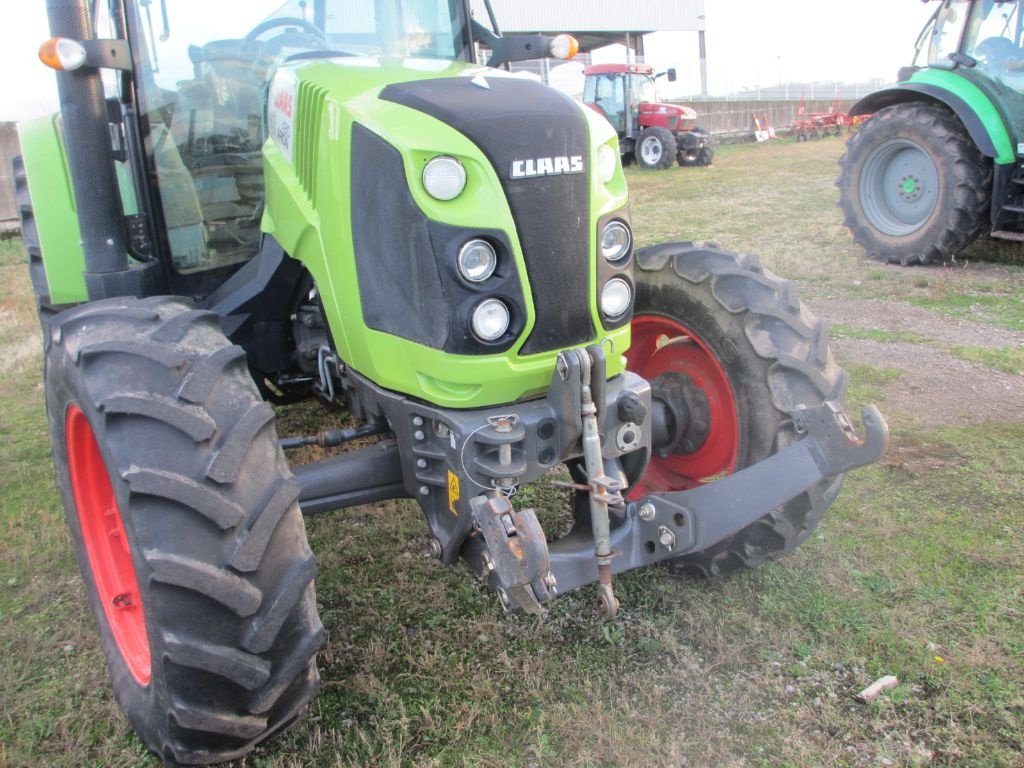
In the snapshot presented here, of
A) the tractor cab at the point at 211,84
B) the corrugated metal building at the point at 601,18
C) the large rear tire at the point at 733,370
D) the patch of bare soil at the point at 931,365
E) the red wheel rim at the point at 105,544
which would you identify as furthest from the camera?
the corrugated metal building at the point at 601,18

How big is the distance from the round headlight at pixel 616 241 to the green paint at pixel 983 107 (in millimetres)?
5958

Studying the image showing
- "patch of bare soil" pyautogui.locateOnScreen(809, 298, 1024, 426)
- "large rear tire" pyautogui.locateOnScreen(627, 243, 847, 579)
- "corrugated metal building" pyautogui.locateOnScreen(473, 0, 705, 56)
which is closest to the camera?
"large rear tire" pyautogui.locateOnScreen(627, 243, 847, 579)

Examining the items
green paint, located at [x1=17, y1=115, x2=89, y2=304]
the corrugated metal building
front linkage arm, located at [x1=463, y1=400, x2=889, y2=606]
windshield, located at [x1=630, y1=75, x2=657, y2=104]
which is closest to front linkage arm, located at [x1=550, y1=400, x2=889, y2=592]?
front linkage arm, located at [x1=463, y1=400, x2=889, y2=606]

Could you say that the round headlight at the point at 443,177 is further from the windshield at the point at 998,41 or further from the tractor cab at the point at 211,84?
the windshield at the point at 998,41

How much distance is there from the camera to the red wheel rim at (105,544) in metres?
2.62

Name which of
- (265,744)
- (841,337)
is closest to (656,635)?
(265,744)

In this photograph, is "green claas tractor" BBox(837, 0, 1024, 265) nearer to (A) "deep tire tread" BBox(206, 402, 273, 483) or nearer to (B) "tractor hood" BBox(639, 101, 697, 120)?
(A) "deep tire tread" BBox(206, 402, 273, 483)

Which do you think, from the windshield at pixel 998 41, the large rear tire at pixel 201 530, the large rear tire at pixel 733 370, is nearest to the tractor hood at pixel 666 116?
the windshield at pixel 998 41

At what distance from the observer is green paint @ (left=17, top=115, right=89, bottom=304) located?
11.6ft

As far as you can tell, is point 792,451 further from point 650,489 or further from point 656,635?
point 650,489

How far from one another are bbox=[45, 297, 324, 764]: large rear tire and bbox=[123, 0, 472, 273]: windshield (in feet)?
3.55

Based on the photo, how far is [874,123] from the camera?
8.15m

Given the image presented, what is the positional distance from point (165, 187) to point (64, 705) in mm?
1809

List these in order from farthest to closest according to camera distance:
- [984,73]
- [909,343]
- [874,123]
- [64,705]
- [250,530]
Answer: [874,123] → [984,73] → [909,343] → [64,705] → [250,530]
